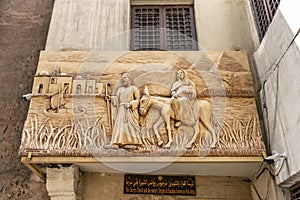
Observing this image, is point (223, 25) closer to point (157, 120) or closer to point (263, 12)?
point (263, 12)

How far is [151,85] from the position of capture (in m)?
5.08

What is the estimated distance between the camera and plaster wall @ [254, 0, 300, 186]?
12.7 ft

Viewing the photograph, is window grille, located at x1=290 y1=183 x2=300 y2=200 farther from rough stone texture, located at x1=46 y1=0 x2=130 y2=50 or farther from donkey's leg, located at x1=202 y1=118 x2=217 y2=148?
rough stone texture, located at x1=46 y1=0 x2=130 y2=50

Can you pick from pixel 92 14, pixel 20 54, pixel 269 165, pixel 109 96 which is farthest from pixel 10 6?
pixel 269 165

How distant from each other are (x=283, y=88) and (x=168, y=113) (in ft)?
5.52

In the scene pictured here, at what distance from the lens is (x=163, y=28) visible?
630 centimetres

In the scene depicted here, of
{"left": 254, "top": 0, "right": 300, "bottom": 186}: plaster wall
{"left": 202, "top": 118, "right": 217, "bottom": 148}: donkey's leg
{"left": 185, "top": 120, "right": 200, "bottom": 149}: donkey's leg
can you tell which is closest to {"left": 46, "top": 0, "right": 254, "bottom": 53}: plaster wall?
{"left": 254, "top": 0, "right": 300, "bottom": 186}: plaster wall

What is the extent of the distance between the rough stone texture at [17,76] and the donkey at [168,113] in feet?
7.88

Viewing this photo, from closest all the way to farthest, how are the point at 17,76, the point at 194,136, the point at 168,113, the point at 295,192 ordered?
the point at 295,192, the point at 194,136, the point at 168,113, the point at 17,76

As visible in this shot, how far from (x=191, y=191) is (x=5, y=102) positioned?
4.11 metres

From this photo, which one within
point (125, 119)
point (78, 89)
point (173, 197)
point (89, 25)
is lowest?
point (173, 197)

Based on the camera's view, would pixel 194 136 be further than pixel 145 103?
No

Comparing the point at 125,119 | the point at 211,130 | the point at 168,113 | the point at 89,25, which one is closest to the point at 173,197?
the point at 211,130

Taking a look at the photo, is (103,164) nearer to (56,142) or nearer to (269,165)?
(56,142)
